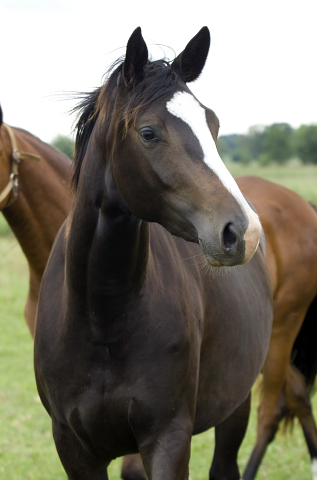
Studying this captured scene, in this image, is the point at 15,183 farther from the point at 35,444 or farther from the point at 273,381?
the point at 273,381

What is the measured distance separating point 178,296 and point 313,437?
2.75m

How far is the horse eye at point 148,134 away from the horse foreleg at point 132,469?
228 centimetres

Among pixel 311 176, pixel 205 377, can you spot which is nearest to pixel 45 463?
pixel 205 377

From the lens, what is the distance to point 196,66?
2.05 metres

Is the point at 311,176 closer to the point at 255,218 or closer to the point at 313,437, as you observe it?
the point at 313,437

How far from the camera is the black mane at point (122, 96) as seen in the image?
5.99 ft

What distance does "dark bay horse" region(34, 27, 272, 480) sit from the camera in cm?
175

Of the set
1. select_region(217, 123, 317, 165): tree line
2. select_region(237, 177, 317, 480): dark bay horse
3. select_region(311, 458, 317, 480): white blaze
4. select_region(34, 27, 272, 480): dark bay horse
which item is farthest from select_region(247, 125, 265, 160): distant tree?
select_region(34, 27, 272, 480): dark bay horse

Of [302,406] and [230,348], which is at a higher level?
[230,348]

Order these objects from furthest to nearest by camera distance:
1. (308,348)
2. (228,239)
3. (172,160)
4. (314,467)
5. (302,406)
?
(308,348), (302,406), (314,467), (172,160), (228,239)

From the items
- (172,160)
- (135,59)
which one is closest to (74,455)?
(172,160)

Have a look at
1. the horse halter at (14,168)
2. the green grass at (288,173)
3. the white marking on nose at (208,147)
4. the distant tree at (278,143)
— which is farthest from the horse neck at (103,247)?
the distant tree at (278,143)

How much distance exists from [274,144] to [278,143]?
20 cm

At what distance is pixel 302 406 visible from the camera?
177 inches
